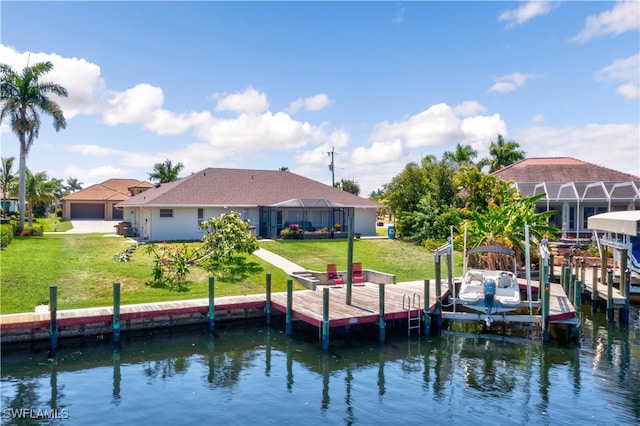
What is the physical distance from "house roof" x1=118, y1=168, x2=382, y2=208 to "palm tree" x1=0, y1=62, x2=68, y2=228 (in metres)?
8.36

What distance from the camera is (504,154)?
60094 mm

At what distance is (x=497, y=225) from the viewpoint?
28031 mm

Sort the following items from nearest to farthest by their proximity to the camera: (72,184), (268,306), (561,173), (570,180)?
(268,306), (570,180), (561,173), (72,184)

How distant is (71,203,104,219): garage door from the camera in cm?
A: 6256

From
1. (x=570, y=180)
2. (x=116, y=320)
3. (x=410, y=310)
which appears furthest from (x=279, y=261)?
(x=570, y=180)

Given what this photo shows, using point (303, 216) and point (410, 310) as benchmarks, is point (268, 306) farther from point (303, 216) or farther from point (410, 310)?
point (303, 216)

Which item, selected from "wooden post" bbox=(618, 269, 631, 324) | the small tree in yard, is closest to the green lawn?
the small tree in yard

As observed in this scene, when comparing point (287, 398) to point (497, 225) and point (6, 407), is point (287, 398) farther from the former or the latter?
point (497, 225)

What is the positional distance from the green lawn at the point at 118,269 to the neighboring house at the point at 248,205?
3413mm

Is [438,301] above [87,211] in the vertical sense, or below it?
below

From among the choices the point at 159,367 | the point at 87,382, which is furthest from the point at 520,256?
the point at 87,382

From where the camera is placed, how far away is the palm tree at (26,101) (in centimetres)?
3391

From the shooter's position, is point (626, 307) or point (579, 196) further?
point (579, 196)

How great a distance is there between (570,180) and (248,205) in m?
30.3
